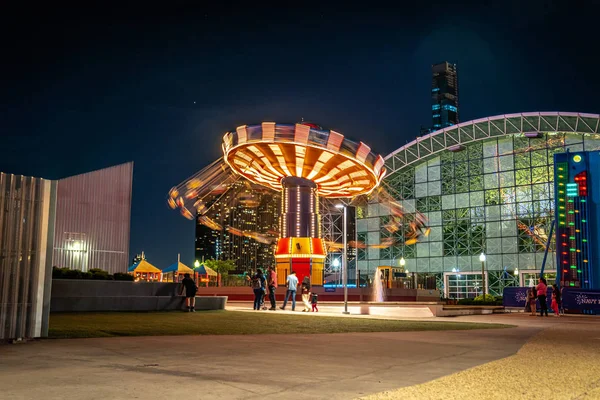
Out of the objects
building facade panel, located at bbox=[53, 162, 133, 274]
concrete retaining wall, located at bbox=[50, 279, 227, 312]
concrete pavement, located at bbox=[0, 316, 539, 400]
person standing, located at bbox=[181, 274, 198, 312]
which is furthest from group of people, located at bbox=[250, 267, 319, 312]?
concrete pavement, located at bbox=[0, 316, 539, 400]

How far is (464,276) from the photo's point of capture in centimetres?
5912

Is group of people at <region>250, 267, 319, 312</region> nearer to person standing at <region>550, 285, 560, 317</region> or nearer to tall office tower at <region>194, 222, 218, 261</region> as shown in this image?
person standing at <region>550, 285, 560, 317</region>

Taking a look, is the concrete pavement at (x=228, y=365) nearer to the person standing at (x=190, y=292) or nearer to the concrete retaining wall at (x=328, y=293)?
the person standing at (x=190, y=292)

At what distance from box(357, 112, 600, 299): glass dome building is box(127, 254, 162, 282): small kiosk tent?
22995mm

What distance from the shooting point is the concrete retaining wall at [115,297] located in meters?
17.4

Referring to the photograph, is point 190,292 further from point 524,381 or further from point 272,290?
point 524,381

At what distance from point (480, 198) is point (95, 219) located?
41.2 meters

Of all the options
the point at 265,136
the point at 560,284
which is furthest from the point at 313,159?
the point at 560,284

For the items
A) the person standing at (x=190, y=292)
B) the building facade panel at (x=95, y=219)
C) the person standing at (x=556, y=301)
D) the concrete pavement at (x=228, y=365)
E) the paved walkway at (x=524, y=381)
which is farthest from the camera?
the building facade panel at (x=95, y=219)

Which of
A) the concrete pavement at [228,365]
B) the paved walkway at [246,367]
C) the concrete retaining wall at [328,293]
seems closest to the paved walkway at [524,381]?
the paved walkway at [246,367]

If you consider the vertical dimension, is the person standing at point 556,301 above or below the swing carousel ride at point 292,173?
below

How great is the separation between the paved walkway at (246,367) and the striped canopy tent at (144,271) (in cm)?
4015

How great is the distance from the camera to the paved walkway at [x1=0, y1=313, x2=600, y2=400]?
5.30 m

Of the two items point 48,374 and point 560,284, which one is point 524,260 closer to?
point 560,284
